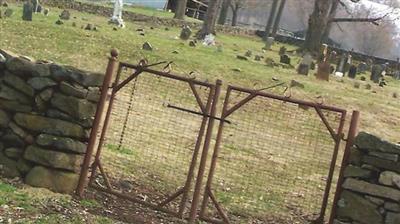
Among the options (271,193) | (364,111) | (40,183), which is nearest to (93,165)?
(40,183)

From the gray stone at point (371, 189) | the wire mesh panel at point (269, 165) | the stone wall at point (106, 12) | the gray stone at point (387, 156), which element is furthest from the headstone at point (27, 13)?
the gray stone at point (387, 156)

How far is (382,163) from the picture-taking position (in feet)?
23.9

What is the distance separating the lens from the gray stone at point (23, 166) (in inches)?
307

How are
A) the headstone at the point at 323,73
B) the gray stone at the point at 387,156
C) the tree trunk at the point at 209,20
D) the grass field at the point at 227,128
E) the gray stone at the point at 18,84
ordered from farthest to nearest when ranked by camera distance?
1. the tree trunk at the point at 209,20
2. the headstone at the point at 323,73
3. the grass field at the point at 227,128
4. the gray stone at the point at 18,84
5. the gray stone at the point at 387,156

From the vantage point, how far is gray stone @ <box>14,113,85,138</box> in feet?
25.3

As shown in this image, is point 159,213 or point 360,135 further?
point 159,213

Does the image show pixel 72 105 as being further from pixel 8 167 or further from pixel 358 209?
pixel 358 209

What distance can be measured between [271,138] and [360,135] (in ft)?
17.9

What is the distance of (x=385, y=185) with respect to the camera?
23.8ft

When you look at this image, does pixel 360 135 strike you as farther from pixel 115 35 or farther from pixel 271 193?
pixel 115 35

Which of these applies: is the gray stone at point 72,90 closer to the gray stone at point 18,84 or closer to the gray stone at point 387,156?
the gray stone at point 18,84

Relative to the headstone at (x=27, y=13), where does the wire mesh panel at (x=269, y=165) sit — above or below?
below

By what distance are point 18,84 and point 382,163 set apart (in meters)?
4.19

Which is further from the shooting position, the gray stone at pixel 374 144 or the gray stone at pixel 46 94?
the gray stone at pixel 46 94
